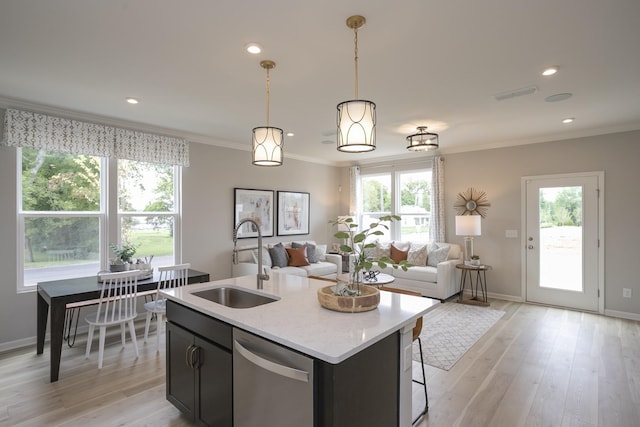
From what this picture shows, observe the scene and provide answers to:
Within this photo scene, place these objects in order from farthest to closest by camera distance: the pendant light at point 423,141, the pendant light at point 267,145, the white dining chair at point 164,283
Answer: the pendant light at point 423,141
the white dining chair at point 164,283
the pendant light at point 267,145

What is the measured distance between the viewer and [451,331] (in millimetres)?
4004

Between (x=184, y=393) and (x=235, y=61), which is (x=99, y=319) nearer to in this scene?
Result: (x=184, y=393)

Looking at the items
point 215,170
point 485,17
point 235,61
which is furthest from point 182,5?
point 215,170

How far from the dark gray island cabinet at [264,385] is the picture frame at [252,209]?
325cm

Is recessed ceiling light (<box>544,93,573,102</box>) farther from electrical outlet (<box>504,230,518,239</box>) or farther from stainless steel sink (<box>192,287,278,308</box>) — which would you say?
stainless steel sink (<box>192,287,278,308</box>)

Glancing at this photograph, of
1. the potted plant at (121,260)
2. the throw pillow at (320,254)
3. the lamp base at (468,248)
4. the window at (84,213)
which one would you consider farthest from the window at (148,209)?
the lamp base at (468,248)

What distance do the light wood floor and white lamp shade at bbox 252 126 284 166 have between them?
1.96 metres

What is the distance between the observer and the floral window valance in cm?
344

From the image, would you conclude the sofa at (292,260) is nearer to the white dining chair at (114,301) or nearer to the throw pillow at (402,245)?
the throw pillow at (402,245)

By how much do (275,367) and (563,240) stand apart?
5.24m

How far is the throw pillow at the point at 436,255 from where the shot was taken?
5.58 metres

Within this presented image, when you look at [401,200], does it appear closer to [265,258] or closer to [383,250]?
[383,250]

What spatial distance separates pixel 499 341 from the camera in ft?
12.1

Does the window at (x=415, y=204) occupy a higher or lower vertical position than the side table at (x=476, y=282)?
higher
